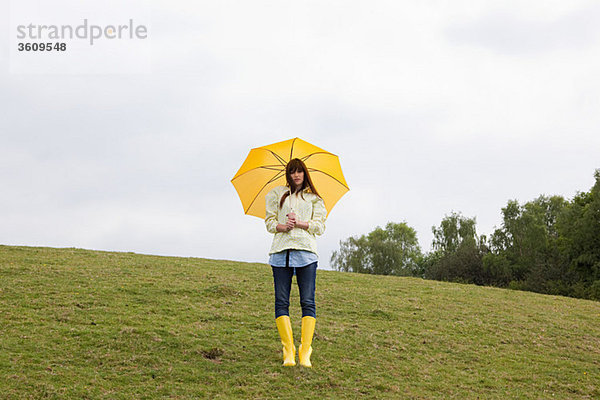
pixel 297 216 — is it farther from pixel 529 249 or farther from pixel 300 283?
pixel 529 249

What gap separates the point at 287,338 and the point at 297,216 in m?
1.95

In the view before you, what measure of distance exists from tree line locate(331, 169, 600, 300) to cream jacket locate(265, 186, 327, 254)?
30833mm

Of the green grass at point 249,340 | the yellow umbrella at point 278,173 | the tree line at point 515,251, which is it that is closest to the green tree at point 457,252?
the tree line at point 515,251

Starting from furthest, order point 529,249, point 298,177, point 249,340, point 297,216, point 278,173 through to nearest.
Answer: point 529,249, point 249,340, point 278,173, point 298,177, point 297,216

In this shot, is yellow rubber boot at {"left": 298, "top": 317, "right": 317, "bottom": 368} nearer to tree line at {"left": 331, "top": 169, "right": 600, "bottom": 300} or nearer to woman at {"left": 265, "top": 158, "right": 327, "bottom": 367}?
woman at {"left": 265, "top": 158, "right": 327, "bottom": 367}

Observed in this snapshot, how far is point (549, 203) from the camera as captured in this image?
6344 cm

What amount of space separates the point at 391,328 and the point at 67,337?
23.5 ft

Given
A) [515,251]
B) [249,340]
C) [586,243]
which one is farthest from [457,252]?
[249,340]

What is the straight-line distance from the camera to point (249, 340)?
10453 millimetres

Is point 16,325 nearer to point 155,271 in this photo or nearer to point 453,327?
point 155,271

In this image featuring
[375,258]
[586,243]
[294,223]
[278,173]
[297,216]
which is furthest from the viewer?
[375,258]

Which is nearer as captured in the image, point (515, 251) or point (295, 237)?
point (295, 237)

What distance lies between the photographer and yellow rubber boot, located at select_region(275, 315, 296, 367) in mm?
8156

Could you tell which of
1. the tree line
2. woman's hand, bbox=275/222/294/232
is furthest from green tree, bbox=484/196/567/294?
woman's hand, bbox=275/222/294/232
